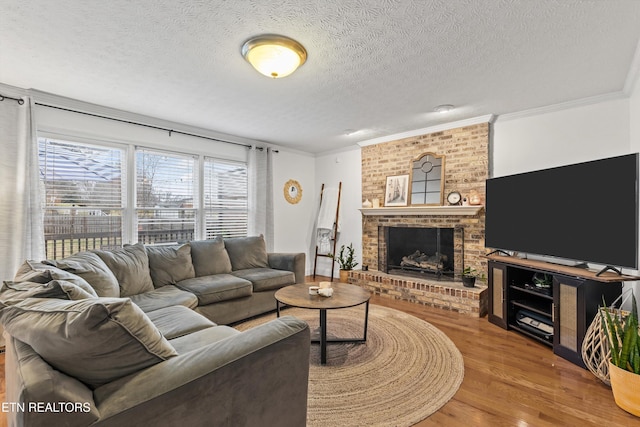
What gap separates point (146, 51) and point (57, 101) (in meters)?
1.71

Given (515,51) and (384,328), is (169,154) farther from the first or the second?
(515,51)

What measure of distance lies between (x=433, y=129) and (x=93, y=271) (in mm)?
4245

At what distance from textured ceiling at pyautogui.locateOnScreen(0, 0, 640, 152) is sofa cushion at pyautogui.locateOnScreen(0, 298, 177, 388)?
67.0 inches

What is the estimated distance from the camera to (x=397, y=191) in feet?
15.4

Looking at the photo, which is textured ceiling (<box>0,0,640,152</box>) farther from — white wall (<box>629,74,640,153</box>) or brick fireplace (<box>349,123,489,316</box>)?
brick fireplace (<box>349,123,489,316</box>)

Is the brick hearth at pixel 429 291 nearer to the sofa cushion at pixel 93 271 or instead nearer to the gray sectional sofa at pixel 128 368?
the gray sectional sofa at pixel 128 368

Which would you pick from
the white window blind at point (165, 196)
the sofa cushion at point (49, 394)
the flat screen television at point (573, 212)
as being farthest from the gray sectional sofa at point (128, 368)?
the flat screen television at point (573, 212)

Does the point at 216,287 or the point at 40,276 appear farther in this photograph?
the point at 216,287

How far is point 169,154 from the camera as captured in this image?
4.17 m

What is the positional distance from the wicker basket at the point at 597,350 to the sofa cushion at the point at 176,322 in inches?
109

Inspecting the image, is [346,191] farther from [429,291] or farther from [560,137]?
[560,137]

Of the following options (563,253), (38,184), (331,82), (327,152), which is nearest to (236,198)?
(327,152)

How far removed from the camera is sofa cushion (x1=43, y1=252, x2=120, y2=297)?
7.79 feet

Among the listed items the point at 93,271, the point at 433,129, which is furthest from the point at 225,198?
the point at 433,129
